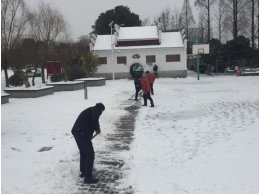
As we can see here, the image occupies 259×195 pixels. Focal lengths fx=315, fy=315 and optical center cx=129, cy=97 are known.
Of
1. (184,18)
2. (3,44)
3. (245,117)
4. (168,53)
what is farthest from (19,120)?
(184,18)

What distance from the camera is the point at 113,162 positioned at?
7.11 m

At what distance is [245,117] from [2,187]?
8.92 m

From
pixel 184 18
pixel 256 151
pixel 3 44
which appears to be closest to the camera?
pixel 256 151

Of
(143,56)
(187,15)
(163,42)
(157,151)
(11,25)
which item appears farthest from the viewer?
(187,15)

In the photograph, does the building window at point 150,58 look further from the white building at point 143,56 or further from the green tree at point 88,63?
the green tree at point 88,63

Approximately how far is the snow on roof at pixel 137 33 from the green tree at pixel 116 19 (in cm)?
1014

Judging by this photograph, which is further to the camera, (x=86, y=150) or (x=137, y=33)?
(x=137, y=33)

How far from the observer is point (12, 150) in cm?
791

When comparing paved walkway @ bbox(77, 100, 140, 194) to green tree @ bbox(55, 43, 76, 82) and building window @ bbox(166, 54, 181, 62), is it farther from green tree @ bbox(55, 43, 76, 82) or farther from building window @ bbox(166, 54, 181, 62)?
building window @ bbox(166, 54, 181, 62)

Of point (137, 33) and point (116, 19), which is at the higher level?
point (116, 19)

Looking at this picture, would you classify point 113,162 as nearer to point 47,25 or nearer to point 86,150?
point 86,150

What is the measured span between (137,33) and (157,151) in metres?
37.2

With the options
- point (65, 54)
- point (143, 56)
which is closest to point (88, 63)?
point (65, 54)

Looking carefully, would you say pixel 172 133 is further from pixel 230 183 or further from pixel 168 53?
pixel 168 53
